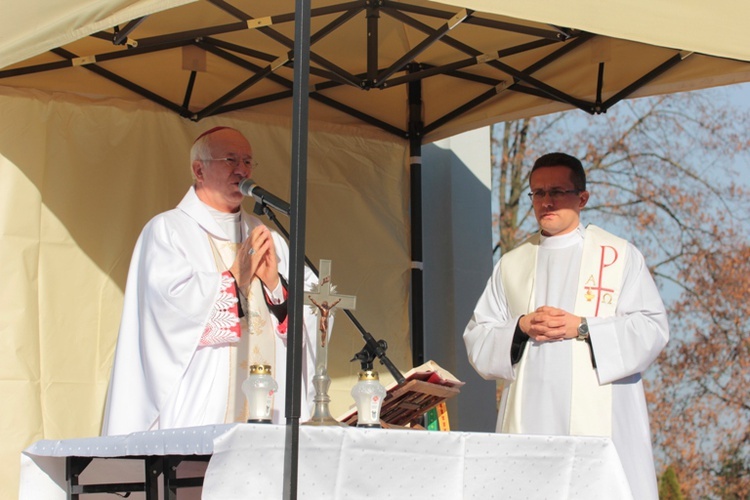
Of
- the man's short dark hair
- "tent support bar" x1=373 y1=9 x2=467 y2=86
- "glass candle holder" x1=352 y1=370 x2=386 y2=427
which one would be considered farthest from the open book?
"tent support bar" x1=373 y1=9 x2=467 y2=86

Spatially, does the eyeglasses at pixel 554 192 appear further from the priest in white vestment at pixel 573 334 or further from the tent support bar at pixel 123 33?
the tent support bar at pixel 123 33

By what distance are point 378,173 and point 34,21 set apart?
2843 mm

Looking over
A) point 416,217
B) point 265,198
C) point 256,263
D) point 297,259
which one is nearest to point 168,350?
point 256,263

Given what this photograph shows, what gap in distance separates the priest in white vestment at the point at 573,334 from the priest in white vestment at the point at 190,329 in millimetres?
909

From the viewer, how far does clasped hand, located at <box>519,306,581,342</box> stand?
15.3 feet

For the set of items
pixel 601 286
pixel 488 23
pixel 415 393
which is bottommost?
pixel 415 393

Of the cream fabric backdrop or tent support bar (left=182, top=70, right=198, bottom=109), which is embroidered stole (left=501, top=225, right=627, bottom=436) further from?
tent support bar (left=182, top=70, right=198, bottom=109)

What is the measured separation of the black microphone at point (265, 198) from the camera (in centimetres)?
381

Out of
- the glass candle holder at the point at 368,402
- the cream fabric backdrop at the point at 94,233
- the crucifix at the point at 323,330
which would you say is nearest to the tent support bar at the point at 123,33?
the cream fabric backdrop at the point at 94,233

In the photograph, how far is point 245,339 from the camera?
4848mm

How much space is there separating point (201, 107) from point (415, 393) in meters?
2.40

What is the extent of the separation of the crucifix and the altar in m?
0.36

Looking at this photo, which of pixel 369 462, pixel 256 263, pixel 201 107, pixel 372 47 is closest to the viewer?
pixel 369 462

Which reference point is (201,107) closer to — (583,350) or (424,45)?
(424,45)
